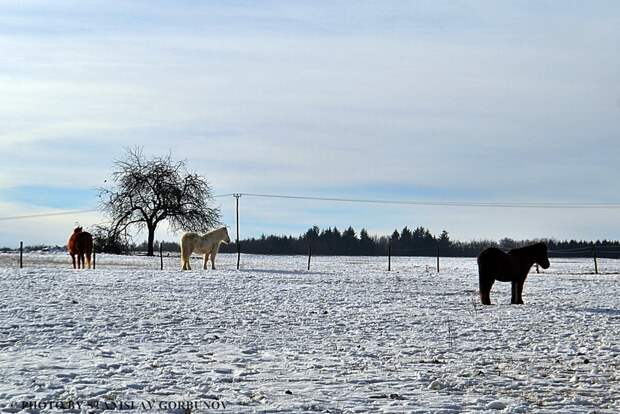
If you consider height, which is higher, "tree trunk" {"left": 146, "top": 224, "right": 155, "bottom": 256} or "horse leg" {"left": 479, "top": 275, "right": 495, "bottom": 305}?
"tree trunk" {"left": 146, "top": 224, "right": 155, "bottom": 256}

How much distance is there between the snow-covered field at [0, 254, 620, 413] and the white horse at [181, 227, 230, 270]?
10.2 meters

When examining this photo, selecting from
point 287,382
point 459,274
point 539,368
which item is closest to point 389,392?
point 287,382

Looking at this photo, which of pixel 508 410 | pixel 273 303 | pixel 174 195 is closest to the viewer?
pixel 508 410

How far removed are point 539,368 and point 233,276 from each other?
16.4m

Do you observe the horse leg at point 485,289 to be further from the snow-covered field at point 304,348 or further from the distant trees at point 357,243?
the distant trees at point 357,243

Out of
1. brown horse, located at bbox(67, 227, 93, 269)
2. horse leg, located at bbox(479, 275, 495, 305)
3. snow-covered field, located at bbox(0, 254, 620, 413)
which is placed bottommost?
snow-covered field, located at bbox(0, 254, 620, 413)

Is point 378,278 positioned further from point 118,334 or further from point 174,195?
point 174,195

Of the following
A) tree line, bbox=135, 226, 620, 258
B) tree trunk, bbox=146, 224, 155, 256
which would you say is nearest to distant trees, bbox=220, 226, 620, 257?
tree line, bbox=135, 226, 620, 258

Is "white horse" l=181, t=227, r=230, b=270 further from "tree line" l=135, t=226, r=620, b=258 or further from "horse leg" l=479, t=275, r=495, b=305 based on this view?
"tree line" l=135, t=226, r=620, b=258

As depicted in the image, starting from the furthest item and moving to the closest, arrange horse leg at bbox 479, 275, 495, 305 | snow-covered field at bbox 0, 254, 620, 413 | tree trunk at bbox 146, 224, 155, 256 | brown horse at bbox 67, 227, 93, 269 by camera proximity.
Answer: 1. tree trunk at bbox 146, 224, 155, 256
2. brown horse at bbox 67, 227, 93, 269
3. horse leg at bbox 479, 275, 495, 305
4. snow-covered field at bbox 0, 254, 620, 413

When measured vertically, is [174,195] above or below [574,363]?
above

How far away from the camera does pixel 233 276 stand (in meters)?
25.6

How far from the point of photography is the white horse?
31875 millimetres

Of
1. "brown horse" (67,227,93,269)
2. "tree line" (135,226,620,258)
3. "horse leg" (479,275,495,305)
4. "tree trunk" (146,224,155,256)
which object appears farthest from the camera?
"tree line" (135,226,620,258)
